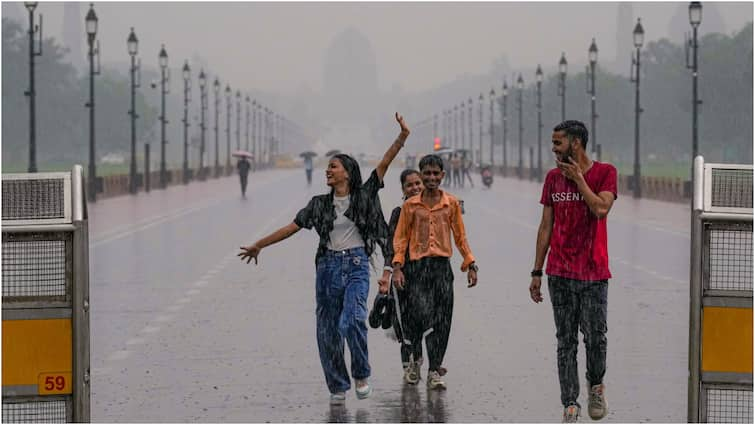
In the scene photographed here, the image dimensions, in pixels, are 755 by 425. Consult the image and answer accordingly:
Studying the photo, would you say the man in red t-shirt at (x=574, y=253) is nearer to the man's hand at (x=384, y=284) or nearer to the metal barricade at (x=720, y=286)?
the metal barricade at (x=720, y=286)

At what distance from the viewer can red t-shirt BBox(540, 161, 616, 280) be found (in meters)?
9.34

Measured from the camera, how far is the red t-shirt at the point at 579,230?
9.34 m

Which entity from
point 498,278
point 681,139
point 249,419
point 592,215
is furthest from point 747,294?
point 681,139

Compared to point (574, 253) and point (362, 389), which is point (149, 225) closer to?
point (362, 389)

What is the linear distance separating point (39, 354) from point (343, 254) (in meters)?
2.79

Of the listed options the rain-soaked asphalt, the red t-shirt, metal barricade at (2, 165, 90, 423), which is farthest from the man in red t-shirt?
metal barricade at (2, 165, 90, 423)

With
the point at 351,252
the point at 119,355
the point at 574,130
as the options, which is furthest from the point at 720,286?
the point at 119,355

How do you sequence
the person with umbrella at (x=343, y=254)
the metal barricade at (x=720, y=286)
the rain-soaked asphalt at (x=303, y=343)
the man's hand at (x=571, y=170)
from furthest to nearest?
the person with umbrella at (x=343, y=254) → the rain-soaked asphalt at (x=303, y=343) → the man's hand at (x=571, y=170) → the metal barricade at (x=720, y=286)

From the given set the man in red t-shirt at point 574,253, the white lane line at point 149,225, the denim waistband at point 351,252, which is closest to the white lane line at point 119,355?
the denim waistband at point 351,252

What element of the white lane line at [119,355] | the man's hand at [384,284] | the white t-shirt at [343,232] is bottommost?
the white lane line at [119,355]

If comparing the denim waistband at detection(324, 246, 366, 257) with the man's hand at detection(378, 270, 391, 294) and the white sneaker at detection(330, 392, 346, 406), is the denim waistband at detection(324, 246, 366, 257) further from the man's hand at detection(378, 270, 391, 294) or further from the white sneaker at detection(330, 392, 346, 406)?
the white sneaker at detection(330, 392, 346, 406)

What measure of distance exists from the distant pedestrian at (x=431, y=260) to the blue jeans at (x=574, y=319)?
4.30ft

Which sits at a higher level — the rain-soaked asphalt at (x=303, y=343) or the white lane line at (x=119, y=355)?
the rain-soaked asphalt at (x=303, y=343)

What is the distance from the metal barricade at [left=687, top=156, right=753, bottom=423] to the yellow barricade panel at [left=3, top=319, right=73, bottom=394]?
2930mm
